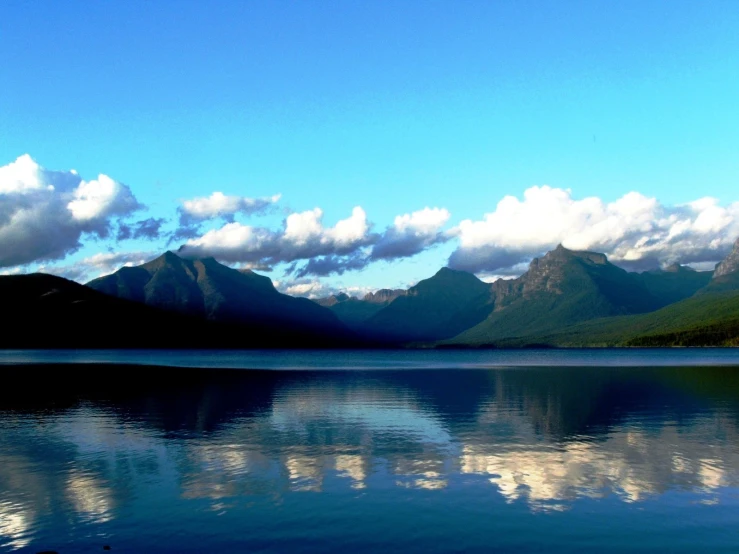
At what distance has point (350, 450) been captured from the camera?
4781cm

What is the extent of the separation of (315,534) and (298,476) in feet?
35.5

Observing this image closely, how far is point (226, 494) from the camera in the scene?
1374 inches

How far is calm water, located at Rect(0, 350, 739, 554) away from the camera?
2838 cm

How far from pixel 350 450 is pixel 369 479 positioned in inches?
364

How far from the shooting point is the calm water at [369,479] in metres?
28.4

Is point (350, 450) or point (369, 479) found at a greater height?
point (350, 450)

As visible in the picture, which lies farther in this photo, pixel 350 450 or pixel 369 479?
pixel 350 450

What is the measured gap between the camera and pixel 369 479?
1523 inches

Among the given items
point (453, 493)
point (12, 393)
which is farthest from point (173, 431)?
point (12, 393)

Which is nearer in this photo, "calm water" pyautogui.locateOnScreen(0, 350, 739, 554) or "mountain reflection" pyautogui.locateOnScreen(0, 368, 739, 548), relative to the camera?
"calm water" pyautogui.locateOnScreen(0, 350, 739, 554)

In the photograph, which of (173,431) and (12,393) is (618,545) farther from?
(12,393)

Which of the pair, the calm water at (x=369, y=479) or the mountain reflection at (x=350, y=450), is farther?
the mountain reflection at (x=350, y=450)

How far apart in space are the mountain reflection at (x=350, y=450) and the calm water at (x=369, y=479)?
20cm

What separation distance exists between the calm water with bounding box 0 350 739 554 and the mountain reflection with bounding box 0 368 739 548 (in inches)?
7.8
